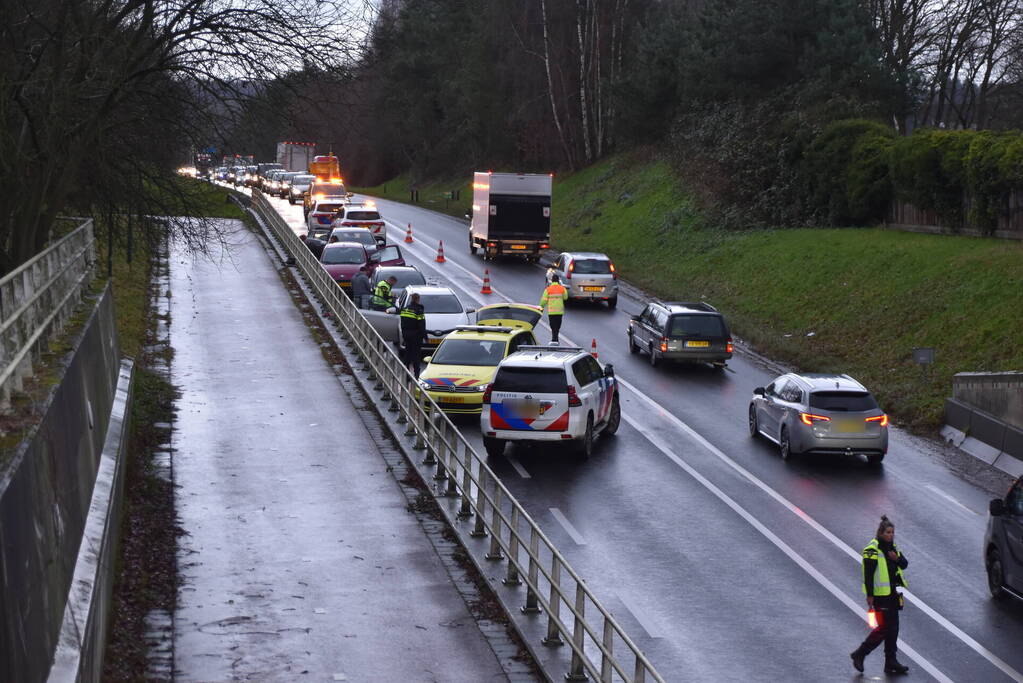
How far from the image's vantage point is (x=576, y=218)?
213 ft

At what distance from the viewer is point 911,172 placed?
42.2 meters

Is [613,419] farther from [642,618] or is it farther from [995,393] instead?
[642,618]

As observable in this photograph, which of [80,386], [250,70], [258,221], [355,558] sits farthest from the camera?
[258,221]

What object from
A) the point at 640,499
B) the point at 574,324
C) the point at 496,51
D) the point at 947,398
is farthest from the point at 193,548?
the point at 496,51

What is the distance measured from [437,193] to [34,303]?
87.0m

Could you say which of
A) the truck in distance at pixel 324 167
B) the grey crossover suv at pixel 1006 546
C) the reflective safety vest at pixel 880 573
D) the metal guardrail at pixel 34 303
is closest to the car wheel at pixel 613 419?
the grey crossover suv at pixel 1006 546

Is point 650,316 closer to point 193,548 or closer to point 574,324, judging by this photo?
point 574,324

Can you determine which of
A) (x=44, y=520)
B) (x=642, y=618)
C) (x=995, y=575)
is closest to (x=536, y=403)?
(x=642, y=618)

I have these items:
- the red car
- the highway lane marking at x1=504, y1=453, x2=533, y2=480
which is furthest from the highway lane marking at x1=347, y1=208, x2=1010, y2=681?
the red car

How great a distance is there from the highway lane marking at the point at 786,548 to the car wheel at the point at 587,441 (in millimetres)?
1442

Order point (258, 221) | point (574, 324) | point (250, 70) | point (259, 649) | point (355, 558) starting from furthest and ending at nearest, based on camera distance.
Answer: point (258, 221) < point (574, 324) < point (250, 70) < point (355, 558) < point (259, 649)

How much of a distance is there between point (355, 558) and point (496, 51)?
261ft

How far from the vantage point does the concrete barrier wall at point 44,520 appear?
7441 mm

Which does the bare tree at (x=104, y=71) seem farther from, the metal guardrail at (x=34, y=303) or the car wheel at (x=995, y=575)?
the car wheel at (x=995, y=575)
